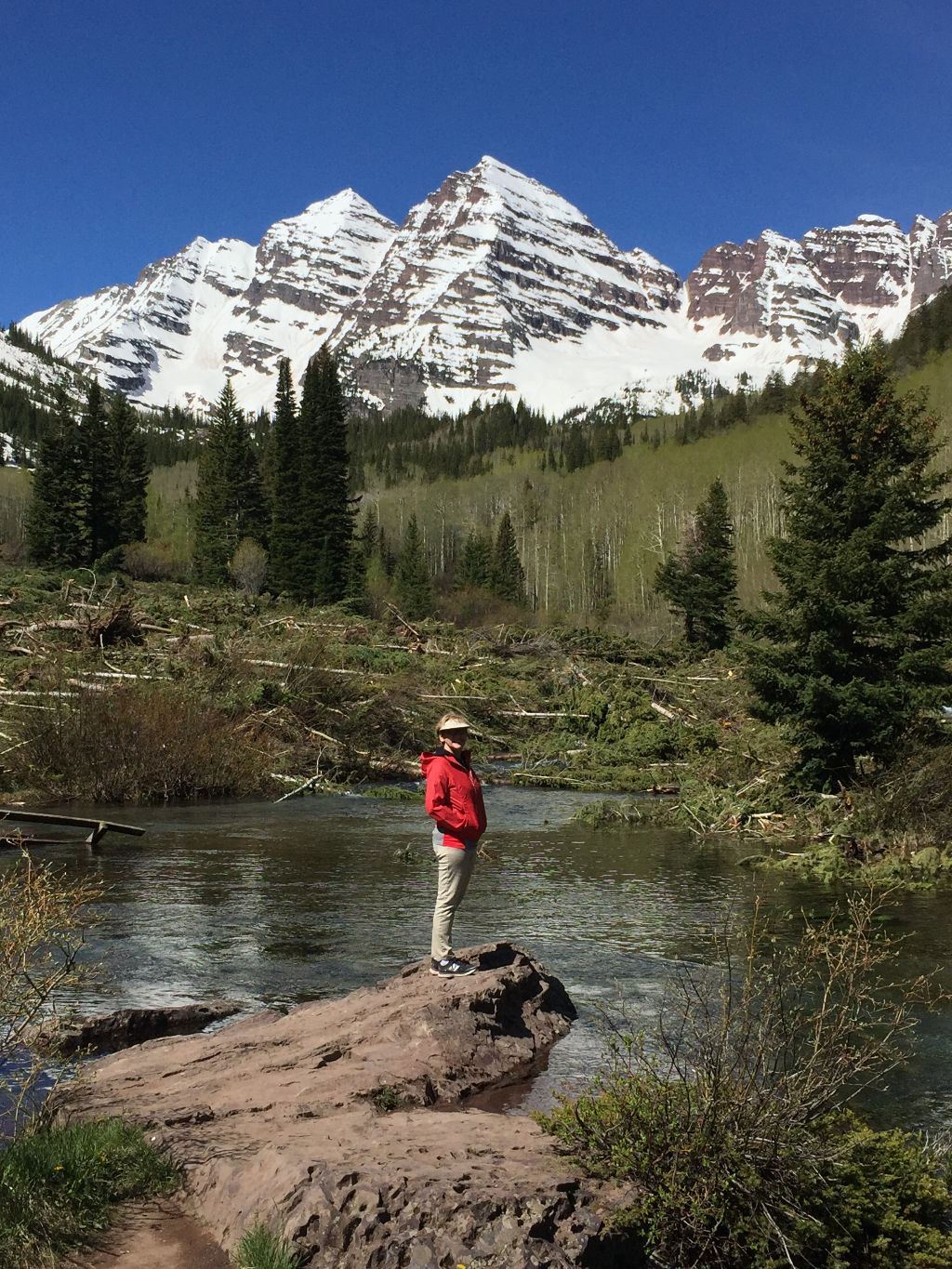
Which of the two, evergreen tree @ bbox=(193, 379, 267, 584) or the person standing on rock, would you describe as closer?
the person standing on rock

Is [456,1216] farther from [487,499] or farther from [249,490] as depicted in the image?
[487,499]

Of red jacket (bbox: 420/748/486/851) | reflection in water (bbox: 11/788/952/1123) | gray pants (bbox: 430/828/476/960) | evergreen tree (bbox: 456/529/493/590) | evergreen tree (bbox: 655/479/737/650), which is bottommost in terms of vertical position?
reflection in water (bbox: 11/788/952/1123)

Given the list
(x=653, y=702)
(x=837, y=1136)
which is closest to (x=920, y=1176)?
(x=837, y=1136)

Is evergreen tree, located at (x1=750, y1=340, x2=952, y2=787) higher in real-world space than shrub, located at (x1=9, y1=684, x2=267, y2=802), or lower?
higher

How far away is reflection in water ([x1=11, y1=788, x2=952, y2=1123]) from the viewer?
8.46 m

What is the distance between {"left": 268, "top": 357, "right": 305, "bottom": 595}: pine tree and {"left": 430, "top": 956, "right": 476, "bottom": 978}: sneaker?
54808mm

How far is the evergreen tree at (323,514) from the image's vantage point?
61.8 m

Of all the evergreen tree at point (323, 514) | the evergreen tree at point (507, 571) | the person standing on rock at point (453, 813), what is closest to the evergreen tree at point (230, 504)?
the evergreen tree at point (323, 514)

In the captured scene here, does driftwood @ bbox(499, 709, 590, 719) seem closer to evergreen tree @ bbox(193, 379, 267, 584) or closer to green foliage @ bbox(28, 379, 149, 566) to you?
green foliage @ bbox(28, 379, 149, 566)

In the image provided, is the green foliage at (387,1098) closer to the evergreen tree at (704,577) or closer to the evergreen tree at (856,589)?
the evergreen tree at (856,589)

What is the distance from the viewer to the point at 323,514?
62.5 metres

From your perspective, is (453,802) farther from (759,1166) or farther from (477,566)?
(477,566)

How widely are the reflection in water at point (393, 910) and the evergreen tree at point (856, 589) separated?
2.94 m

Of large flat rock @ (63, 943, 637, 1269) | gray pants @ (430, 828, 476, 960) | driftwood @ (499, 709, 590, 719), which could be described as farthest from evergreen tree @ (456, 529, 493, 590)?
large flat rock @ (63, 943, 637, 1269)
